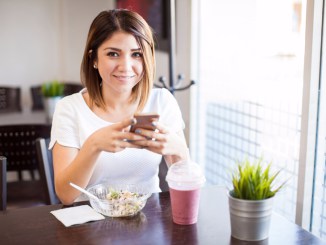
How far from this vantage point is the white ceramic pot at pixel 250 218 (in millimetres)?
1222

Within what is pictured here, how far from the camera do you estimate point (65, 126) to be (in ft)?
5.40

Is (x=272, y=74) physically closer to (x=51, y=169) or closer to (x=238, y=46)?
(x=238, y=46)

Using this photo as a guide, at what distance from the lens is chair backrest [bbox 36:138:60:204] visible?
1790mm

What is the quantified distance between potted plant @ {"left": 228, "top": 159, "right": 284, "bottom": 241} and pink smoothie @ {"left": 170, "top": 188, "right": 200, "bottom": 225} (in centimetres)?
11

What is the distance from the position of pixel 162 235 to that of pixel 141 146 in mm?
258

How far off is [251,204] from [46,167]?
86 cm

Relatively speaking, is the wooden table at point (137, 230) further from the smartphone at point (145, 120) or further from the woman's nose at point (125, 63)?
the woman's nose at point (125, 63)

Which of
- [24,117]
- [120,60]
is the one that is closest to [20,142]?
[24,117]

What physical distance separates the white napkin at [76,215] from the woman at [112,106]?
70 mm

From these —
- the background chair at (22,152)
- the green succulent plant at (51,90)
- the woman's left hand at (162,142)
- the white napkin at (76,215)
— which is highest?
the woman's left hand at (162,142)

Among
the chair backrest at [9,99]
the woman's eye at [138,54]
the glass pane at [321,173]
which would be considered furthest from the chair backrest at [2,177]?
the chair backrest at [9,99]

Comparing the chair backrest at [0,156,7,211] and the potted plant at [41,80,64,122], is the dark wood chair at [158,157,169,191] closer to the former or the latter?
the chair backrest at [0,156,7,211]

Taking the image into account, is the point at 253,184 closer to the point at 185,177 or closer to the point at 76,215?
the point at 185,177

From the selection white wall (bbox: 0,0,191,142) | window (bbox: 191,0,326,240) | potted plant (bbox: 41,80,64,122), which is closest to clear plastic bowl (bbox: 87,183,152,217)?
window (bbox: 191,0,326,240)
